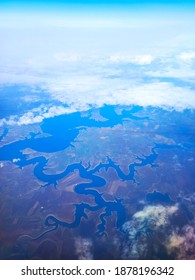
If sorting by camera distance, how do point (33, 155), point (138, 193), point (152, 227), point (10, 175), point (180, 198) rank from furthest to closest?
point (33, 155), point (10, 175), point (138, 193), point (180, 198), point (152, 227)

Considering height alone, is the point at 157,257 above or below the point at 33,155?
above

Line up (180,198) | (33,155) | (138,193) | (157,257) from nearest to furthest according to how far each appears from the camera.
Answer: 1. (157,257)
2. (180,198)
3. (138,193)
4. (33,155)

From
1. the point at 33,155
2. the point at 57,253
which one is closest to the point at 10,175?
the point at 33,155

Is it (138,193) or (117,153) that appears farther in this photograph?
(117,153)

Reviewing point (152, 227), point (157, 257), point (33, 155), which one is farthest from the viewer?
point (33, 155)

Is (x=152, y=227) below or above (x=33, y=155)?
above

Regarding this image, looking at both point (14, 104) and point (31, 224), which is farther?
point (14, 104)

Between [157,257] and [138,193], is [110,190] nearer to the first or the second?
[138,193]

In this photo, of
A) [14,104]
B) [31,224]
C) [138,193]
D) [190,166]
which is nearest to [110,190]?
[138,193]

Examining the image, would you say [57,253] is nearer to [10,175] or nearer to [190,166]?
[10,175]
